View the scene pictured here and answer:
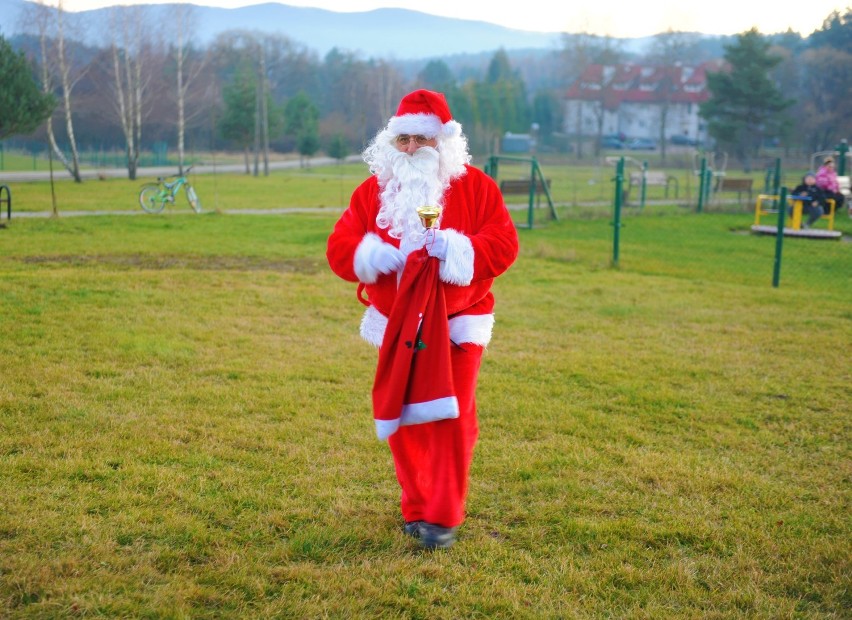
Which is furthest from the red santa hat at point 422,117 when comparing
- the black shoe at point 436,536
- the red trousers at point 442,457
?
the black shoe at point 436,536

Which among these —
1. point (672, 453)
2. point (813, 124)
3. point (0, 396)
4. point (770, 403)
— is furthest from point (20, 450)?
point (813, 124)

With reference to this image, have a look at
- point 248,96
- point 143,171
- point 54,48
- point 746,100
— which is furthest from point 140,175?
point 746,100

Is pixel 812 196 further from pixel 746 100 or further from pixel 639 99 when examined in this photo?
pixel 639 99

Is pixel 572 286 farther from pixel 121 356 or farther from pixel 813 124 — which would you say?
pixel 813 124

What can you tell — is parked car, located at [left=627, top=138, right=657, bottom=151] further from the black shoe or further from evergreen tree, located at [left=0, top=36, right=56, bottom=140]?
the black shoe

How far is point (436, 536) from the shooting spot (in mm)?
3527

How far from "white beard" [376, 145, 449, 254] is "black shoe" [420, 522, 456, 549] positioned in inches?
44.6

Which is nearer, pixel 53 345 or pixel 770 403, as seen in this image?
pixel 770 403

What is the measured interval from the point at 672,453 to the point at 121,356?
13.2 feet

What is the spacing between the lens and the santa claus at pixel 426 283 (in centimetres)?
336

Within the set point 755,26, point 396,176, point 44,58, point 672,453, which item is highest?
point 755,26

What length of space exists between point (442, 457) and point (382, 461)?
3.74 ft

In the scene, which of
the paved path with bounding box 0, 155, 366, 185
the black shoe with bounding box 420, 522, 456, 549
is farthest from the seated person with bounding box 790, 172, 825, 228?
the black shoe with bounding box 420, 522, 456, 549

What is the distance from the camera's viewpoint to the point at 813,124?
53.2 metres
